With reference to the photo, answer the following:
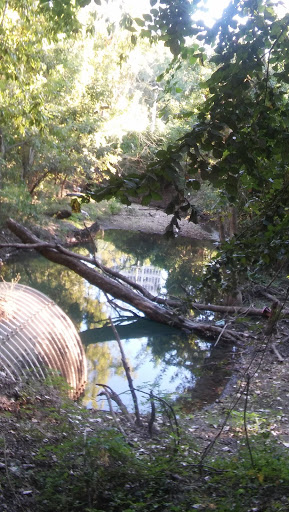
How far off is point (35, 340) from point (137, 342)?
507 cm

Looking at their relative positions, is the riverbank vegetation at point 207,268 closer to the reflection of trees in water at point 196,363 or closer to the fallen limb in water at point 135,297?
the reflection of trees in water at point 196,363

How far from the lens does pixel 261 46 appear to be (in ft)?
10.4

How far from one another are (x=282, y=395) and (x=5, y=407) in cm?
392

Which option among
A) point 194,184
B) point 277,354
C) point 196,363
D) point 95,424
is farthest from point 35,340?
point 196,363

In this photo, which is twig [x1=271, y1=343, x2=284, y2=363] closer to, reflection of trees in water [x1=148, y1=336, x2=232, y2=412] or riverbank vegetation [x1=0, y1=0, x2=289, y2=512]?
riverbank vegetation [x1=0, y1=0, x2=289, y2=512]

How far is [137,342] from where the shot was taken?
11562 millimetres

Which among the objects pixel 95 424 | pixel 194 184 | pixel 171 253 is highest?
pixel 171 253

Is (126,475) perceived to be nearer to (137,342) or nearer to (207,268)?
(207,268)

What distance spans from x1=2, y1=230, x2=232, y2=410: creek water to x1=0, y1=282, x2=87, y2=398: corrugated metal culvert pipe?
681 millimetres

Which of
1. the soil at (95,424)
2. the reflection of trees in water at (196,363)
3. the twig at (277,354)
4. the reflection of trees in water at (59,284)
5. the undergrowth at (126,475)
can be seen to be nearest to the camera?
the undergrowth at (126,475)

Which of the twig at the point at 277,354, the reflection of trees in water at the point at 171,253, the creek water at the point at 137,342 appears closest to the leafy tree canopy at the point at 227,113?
the creek water at the point at 137,342

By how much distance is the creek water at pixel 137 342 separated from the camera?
8.73m

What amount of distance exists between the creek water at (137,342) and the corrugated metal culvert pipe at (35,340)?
2.24 feet

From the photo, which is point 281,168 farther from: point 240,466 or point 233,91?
point 240,466
